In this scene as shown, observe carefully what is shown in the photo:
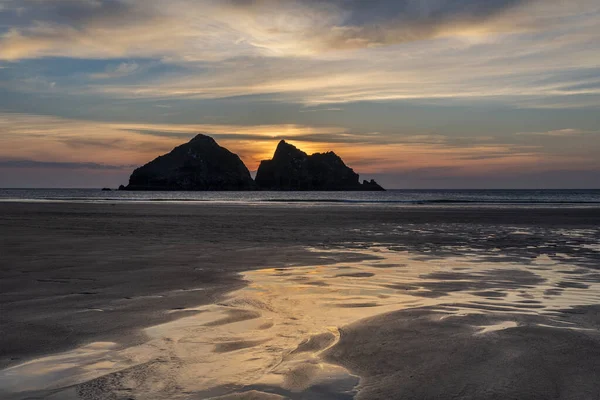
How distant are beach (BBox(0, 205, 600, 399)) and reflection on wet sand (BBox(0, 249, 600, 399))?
25 mm

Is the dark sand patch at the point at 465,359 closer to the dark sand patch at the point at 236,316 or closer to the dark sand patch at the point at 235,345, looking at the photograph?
the dark sand patch at the point at 235,345

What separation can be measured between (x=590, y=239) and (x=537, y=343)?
17.0 meters

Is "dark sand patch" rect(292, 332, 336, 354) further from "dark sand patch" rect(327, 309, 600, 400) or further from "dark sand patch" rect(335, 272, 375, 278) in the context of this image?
"dark sand patch" rect(335, 272, 375, 278)

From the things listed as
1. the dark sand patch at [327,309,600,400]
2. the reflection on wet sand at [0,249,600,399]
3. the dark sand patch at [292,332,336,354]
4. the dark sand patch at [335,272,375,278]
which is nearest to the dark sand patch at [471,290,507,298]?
the reflection on wet sand at [0,249,600,399]

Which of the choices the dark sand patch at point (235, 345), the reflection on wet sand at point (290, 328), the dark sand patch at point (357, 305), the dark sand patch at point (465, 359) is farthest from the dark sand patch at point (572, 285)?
the dark sand patch at point (235, 345)

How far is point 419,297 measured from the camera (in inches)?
330

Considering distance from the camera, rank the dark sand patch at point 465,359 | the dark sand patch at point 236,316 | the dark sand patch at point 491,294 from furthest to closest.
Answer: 1. the dark sand patch at point 491,294
2. the dark sand patch at point 236,316
3. the dark sand patch at point 465,359

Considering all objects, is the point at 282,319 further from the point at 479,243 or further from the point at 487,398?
the point at 479,243

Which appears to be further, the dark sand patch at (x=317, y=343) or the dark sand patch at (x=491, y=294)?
the dark sand patch at (x=491, y=294)

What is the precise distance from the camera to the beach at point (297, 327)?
173 inches

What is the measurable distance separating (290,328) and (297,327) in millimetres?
98

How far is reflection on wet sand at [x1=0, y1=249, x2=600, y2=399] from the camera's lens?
4352mm

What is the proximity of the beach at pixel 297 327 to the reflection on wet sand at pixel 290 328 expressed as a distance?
0.02 m

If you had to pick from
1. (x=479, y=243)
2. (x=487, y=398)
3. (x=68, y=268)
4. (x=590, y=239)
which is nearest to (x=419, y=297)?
(x=487, y=398)
